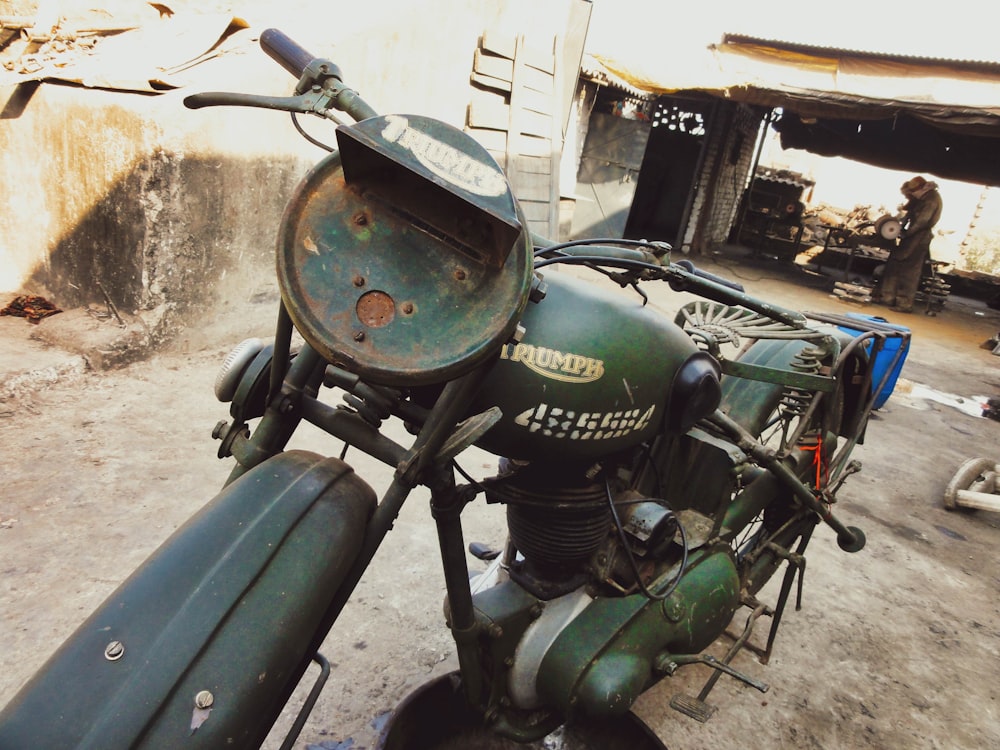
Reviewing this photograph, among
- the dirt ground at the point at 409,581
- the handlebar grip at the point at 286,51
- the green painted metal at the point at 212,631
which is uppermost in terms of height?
the handlebar grip at the point at 286,51

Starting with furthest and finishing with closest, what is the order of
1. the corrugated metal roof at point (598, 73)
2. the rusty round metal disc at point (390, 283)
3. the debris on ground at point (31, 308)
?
the corrugated metal roof at point (598, 73), the debris on ground at point (31, 308), the rusty round metal disc at point (390, 283)

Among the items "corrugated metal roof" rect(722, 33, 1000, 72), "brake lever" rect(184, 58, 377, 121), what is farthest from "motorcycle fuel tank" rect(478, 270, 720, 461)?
"corrugated metal roof" rect(722, 33, 1000, 72)

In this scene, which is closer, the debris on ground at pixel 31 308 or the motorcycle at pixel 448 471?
the motorcycle at pixel 448 471

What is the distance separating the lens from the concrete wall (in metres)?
3.59

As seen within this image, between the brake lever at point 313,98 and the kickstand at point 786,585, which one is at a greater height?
the brake lever at point 313,98

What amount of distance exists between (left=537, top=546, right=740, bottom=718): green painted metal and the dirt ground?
1.69 feet

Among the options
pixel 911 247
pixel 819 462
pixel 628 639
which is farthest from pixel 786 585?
pixel 911 247

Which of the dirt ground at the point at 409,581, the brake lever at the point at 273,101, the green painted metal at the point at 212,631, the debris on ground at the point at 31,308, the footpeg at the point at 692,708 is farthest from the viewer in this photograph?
the debris on ground at the point at 31,308

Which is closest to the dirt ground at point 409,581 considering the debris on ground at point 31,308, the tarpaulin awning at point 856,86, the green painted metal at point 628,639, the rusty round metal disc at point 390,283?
the debris on ground at point 31,308

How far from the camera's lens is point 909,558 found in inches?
128

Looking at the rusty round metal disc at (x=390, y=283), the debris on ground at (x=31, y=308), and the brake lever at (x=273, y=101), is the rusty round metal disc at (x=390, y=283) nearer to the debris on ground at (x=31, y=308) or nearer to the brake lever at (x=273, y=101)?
the brake lever at (x=273, y=101)

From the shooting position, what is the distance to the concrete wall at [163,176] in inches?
141

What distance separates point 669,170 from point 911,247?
5286 millimetres

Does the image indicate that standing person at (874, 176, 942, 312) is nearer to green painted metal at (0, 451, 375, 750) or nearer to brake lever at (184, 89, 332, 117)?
brake lever at (184, 89, 332, 117)
